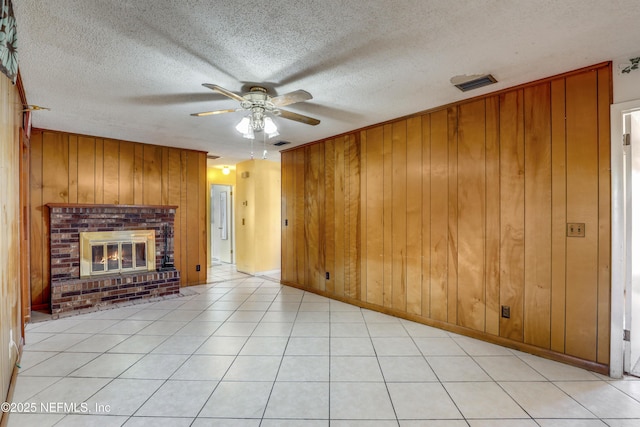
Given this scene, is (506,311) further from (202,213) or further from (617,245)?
(202,213)

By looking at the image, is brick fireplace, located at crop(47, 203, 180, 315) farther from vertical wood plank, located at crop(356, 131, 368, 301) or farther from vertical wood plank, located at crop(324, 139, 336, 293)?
vertical wood plank, located at crop(356, 131, 368, 301)

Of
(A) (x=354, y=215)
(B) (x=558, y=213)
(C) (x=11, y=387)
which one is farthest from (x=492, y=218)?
(C) (x=11, y=387)

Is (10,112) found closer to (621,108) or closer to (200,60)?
(200,60)

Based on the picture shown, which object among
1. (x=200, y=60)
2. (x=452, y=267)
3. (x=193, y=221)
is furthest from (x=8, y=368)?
(x=452, y=267)

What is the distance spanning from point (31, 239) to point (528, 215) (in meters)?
5.78

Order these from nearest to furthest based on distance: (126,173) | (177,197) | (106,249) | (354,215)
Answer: (354,215) < (106,249) < (126,173) < (177,197)

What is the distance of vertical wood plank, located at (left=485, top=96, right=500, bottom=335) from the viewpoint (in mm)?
2809

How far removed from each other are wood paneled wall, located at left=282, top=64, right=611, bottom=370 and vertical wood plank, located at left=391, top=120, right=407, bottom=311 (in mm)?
14

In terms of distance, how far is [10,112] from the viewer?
2156 mm

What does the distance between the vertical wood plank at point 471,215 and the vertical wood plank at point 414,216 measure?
45cm

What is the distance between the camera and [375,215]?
3869 millimetres

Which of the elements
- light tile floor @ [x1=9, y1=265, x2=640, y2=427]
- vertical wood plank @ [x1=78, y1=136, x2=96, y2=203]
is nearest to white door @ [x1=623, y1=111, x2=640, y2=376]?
light tile floor @ [x1=9, y1=265, x2=640, y2=427]

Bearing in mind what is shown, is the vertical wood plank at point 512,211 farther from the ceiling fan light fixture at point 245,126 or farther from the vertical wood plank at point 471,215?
the ceiling fan light fixture at point 245,126

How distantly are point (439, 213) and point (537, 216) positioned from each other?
875 mm
